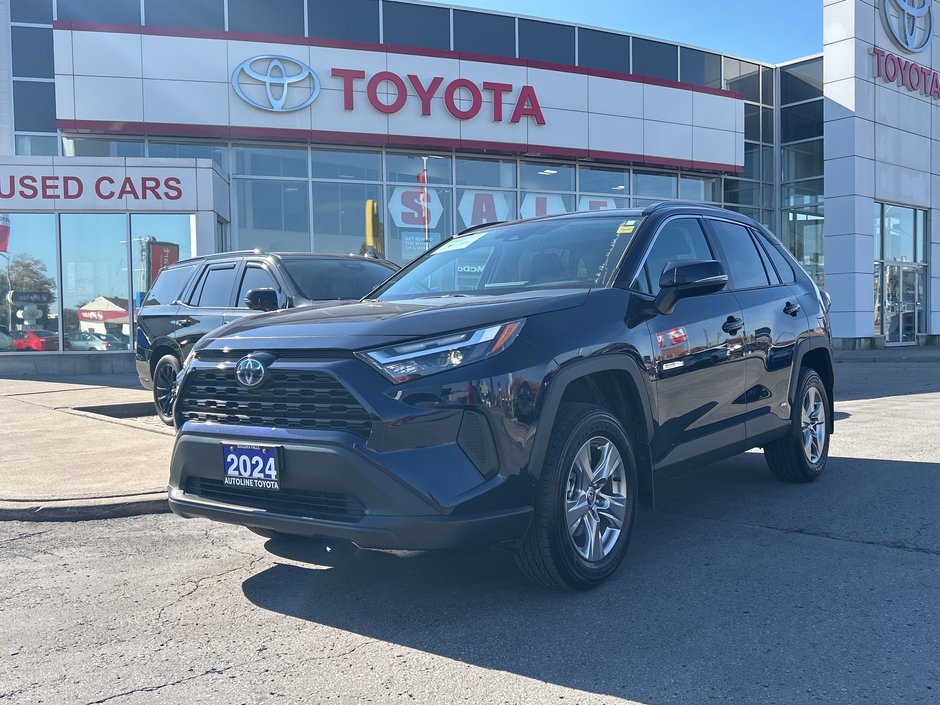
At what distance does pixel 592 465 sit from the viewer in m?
3.94

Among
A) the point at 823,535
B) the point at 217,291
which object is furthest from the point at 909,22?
the point at 823,535

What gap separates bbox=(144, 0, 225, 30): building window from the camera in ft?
65.1

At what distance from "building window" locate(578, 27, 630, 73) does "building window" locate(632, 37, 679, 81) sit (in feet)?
1.12

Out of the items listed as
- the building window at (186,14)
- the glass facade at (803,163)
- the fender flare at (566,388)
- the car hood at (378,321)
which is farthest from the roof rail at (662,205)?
the glass facade at (803,163)

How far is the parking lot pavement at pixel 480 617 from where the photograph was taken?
9.93 feet

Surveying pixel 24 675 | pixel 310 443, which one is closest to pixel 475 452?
pixel 310 443

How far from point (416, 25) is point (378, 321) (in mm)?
19137

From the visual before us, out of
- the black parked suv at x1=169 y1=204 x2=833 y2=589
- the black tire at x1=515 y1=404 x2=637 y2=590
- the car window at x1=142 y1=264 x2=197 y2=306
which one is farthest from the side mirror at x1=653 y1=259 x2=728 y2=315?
the car window at x1=142 y1=264 x2=197 y2=306

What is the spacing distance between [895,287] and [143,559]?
25475 millimetres

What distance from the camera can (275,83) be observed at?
18391 mm

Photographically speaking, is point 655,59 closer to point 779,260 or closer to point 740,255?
point 779,260

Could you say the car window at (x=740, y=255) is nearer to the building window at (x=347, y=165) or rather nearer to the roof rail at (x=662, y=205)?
the roof rail at (x=662, y=205)

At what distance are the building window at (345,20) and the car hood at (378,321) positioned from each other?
17851 mm

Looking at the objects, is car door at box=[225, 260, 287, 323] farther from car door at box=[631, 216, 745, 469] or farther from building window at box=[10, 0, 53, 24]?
building window at box=[10, 0, 53, 24]
